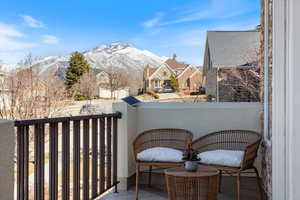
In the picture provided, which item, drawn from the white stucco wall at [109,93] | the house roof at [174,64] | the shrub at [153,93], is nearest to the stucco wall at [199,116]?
the shrub at [153,93]

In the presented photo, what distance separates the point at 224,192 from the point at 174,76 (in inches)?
260

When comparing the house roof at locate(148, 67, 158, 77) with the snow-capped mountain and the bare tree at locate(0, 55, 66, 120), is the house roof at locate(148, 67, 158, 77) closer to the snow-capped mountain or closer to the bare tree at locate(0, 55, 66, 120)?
the snow-capped mountain

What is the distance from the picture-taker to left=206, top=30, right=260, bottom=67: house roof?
10.6m

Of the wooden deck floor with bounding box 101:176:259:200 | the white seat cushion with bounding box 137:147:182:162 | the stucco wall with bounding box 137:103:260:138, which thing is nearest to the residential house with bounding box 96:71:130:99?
the stucco wall with bounding box 137:103:260:138

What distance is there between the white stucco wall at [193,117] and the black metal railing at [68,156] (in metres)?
0.47

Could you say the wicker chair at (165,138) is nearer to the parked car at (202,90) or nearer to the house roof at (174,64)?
the parked car at (202,90)

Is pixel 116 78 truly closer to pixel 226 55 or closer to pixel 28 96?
pixel 28 96

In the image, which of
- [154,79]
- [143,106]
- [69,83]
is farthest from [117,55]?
[143,106]

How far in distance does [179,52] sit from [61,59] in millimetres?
4857

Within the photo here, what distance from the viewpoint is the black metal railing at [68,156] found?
2.22 m

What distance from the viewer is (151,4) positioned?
1414 cm

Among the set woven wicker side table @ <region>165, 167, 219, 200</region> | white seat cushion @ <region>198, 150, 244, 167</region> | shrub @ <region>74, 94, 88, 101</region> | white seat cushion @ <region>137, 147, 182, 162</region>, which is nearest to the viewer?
woven wicker side table @ <region>165, 167, 219, 200</region>

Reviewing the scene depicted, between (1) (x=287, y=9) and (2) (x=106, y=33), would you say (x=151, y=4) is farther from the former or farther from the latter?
(1) (x=287, y=9)

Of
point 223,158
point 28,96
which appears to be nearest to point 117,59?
point 28,96
